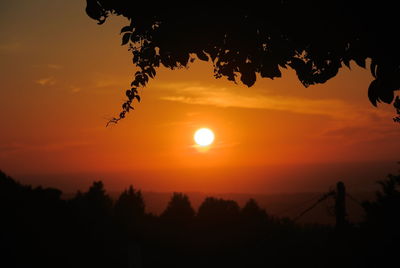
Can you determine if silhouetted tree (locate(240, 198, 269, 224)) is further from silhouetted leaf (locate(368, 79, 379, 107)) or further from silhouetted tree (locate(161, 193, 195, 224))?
silhouetted leaf (locate(368, 79, 379, 107))

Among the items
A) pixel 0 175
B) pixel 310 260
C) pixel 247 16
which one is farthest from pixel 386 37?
pixel 310 260

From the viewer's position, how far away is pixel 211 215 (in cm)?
6034

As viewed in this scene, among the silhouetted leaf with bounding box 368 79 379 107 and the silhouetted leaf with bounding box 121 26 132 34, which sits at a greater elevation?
the silhouetted leaf with bounding box 121 26 132 34

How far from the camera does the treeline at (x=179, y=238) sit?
23.9 metres

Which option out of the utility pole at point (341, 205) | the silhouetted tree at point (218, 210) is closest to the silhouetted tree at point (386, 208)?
the utility pole at point (341, 205)

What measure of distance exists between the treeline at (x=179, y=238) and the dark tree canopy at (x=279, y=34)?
8.86 meters

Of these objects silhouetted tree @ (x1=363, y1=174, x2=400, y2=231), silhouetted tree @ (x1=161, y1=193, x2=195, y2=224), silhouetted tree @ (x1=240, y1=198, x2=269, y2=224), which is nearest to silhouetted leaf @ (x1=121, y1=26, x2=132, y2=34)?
silhouetted tree @ (x1=363, y1=174, x2=400, y2=231)

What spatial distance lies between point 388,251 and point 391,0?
19883 mm

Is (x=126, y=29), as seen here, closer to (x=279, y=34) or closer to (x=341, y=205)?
(x=279, y=34)

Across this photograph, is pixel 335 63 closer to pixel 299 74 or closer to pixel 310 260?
pixel 299 74

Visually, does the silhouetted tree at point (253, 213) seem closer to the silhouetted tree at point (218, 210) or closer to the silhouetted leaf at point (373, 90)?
the silhouetted tree at point (218, 210)

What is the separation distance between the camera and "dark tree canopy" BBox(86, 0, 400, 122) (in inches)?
186

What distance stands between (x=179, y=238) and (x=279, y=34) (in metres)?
46.1

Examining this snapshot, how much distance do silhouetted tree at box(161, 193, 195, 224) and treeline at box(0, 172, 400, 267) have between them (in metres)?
0.94
